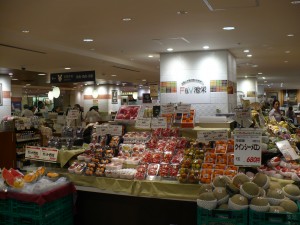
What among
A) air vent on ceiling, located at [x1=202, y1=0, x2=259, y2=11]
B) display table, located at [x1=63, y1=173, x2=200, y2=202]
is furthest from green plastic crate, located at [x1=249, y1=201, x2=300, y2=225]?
air vent on ceiling, located at [x1=202, y1=0, x2=259, y2=11]

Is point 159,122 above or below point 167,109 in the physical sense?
below

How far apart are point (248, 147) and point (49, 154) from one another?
275 centimetres

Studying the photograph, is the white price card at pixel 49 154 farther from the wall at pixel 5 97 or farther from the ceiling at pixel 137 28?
the wall at pixel 5 97

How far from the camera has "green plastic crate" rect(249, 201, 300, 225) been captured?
2.93 meters

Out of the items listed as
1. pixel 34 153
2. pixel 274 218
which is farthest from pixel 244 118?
pixel 34 153

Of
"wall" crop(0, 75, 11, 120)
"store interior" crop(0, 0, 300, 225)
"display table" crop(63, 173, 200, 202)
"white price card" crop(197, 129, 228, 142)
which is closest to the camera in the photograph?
"store interior" crop(0, 0, 300, 225)

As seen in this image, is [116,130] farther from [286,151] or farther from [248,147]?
[286,151]

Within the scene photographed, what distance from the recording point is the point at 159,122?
193 inches

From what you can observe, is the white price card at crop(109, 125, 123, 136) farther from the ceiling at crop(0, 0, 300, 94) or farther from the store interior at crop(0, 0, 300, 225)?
the ceiling at crop(0, 0, 300, 94)

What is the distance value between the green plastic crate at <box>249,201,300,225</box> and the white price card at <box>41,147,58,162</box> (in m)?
2.85

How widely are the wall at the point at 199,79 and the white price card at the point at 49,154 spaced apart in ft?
21.2

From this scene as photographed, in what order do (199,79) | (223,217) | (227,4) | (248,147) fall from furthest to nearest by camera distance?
1. (199,79)
2. (227,4)
3. (248,147)
4. (223,217)

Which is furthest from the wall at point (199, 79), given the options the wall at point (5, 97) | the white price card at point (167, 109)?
the wall at point (5, 97)

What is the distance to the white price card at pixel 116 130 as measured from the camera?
5.04 m
